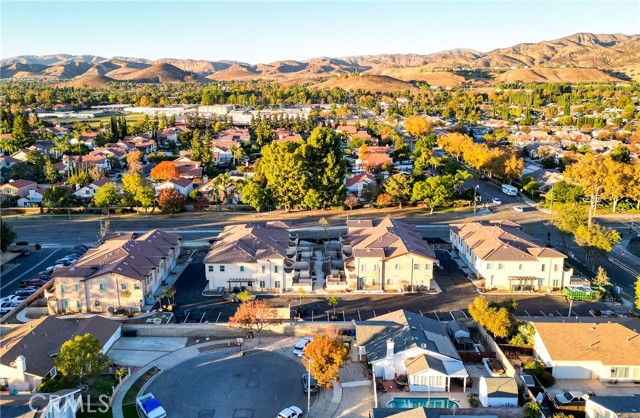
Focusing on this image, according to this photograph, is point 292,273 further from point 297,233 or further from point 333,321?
point 297,233

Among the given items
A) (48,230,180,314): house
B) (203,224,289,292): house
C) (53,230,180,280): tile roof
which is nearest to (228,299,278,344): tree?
(203,224,289,292): house

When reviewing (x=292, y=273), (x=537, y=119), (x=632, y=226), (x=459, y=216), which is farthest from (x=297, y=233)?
(x=537, y=119)

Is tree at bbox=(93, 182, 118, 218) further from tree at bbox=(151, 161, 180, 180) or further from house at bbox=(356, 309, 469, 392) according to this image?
house at bbox=(356, 309, 469, 392)

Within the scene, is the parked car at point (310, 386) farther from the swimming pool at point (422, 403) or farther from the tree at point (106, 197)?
the tree at point (106, 197)

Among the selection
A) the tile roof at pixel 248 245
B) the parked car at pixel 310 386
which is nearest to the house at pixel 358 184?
the tile roof at pixel 248 245

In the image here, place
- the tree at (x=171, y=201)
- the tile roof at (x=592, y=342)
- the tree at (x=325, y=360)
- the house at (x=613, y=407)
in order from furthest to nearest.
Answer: the tree at (x=171, y=201) < the tile roof at (x=592, y=342) < the tree at (x=325, y=360) < the house at (x=613, y=407)

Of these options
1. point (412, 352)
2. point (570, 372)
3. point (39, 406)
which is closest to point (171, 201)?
point (412, 352)
